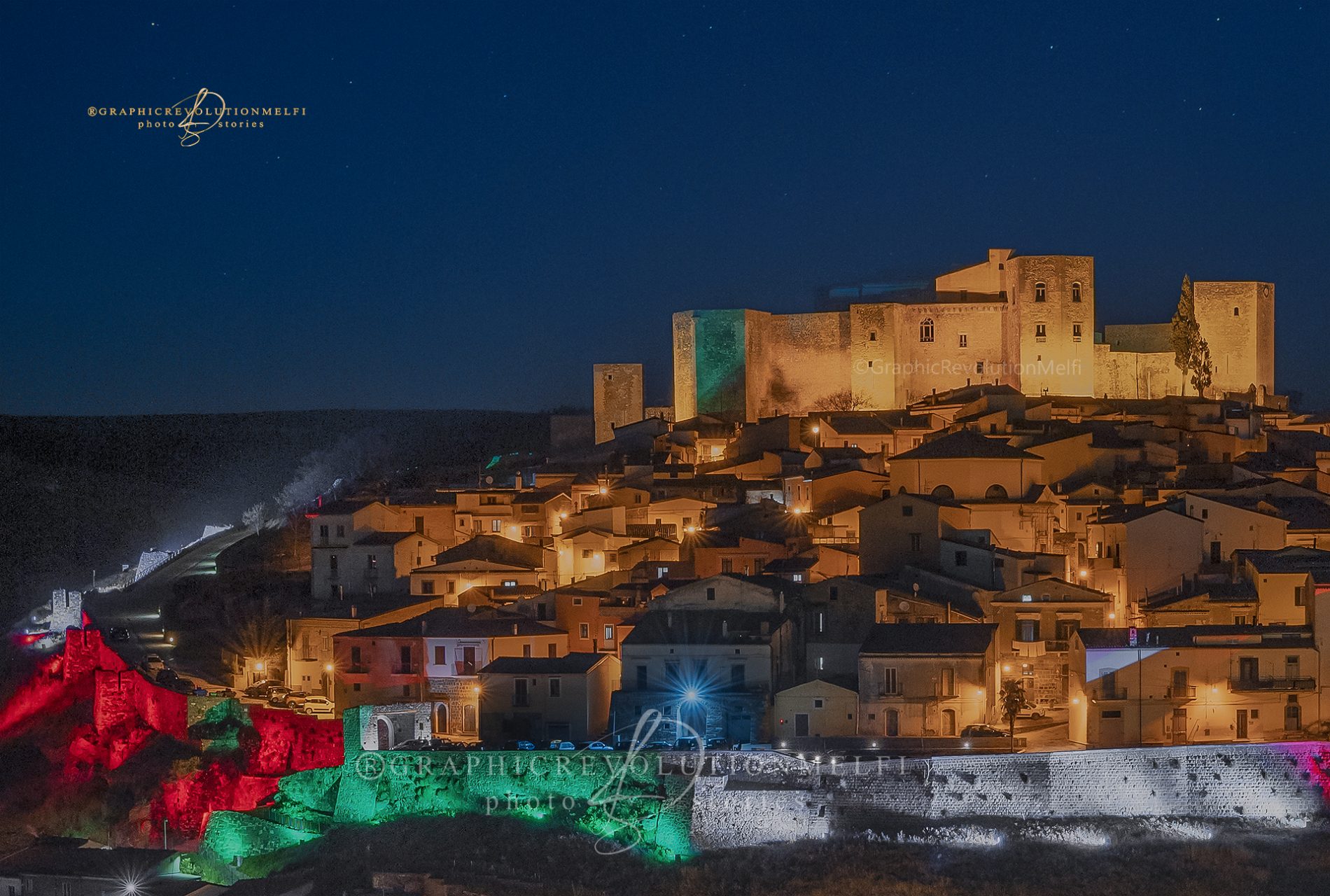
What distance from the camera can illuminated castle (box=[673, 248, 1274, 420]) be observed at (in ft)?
156

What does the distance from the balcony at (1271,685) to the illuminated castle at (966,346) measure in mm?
22846

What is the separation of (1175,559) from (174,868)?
18.0 m

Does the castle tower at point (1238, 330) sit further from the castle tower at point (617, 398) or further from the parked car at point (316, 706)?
the parked car at point (316, 706)

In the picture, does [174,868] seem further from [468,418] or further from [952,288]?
[468,418]

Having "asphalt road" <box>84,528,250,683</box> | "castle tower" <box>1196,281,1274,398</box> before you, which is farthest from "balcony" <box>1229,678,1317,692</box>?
"castle tower" <box>1196,281,1274,398</box>

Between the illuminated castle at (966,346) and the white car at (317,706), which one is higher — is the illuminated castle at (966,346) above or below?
above

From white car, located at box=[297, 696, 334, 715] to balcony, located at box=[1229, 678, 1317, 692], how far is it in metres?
15.7

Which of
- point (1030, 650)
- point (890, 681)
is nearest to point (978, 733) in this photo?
point (890, 681)

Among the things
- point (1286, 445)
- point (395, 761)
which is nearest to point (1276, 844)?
point (395, 761)

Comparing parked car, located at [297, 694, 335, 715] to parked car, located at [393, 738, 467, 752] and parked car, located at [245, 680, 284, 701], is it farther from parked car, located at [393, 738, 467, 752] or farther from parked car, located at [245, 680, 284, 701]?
parked car, located at [393, 738, 467, 752]

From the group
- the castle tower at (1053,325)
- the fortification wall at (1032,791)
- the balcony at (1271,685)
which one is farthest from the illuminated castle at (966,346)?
the fortification wall at (1032,791)

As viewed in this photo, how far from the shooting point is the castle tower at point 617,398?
52594 mm

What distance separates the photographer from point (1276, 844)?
22719 mm

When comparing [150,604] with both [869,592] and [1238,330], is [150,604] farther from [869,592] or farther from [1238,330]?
[1238,330]
